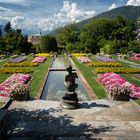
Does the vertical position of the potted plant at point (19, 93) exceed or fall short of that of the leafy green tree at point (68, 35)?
it exceeds it

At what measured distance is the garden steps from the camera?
10211 mm

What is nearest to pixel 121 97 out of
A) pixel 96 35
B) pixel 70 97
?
pixel 70 97

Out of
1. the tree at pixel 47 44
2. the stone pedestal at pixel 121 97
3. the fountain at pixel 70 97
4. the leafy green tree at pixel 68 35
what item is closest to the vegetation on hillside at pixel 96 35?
the leafy green tree at pixel 68 35

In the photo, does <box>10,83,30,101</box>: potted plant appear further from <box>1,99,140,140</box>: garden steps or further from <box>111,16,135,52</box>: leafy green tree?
<box>111,16,135,52</box>: leafy green tree

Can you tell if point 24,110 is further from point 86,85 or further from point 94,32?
point 94,32

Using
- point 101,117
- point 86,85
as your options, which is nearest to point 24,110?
point 101,117

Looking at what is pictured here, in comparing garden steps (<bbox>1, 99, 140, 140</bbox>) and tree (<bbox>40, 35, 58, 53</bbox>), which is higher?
garden steps (<bbox>1, 99, 140, 140</bbox>)

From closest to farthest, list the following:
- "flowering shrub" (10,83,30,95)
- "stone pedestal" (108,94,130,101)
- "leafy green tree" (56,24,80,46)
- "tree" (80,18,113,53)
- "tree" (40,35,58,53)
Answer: "flowering shrub" (10,83,30,95)
"stone pedestal" (108,94,130,101)
"tree" (40,35,58,53)
"tree" (80,18,113,53)
"leafy green tree" (56,24,80,46)

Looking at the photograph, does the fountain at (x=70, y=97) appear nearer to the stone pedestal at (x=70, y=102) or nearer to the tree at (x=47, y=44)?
the stone pedestal at (x=70, y=102)

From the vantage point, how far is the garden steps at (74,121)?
10.2m

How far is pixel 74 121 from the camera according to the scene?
11.7 meters

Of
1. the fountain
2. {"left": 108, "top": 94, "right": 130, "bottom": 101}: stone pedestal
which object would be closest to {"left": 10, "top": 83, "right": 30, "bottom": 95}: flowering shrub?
the fountain

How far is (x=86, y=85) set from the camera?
2072 centimetres

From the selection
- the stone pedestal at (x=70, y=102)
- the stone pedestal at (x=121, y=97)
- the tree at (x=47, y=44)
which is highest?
the stone pedestal at (x=70, y=102)
